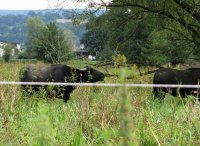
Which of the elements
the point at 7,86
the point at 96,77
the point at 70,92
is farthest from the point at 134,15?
the point at 7,86

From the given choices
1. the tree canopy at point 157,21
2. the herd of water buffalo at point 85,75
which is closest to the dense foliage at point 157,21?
the tree canopy at point 157,21

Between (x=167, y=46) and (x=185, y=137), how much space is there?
16.0 meters

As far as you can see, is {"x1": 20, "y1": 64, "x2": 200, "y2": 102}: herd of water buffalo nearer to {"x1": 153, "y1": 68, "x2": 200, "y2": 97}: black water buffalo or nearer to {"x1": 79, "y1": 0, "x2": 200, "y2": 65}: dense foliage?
{"x1": 153, "y1": 68, "x2": 200, "y2": 97}: black water buffalo

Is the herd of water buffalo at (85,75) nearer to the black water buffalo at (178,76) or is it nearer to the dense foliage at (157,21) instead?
the black water buffalo at (178,76)

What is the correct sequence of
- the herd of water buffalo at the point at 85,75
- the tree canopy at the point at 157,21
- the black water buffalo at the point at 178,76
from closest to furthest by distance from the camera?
1. the herd of water buffalo at the point at 85,75
2. the black water buffalo at the point at 178,76
3. the tree canopy at the point at 157,21

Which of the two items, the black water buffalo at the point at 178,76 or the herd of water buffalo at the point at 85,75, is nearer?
the herd of water buffalo at the point at 85,75

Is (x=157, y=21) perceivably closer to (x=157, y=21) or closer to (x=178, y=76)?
(x=157, y=21)

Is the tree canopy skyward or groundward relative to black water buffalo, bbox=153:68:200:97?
skyward

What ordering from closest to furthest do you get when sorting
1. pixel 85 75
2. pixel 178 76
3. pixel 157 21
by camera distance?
pixel 178 76 → pixel 85 75 → pixel 157 21

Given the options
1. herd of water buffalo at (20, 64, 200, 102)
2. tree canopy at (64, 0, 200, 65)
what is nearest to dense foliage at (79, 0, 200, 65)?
tree canopy at (64, 0, 200, 65)

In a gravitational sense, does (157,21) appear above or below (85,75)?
above

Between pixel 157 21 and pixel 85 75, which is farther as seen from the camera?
pixel 157 21

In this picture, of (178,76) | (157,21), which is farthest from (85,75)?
(157,21)

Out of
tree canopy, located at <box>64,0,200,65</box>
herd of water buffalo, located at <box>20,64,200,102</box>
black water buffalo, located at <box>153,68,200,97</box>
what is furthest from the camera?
tree canopy, located at <box>64,0,200,65</box>
